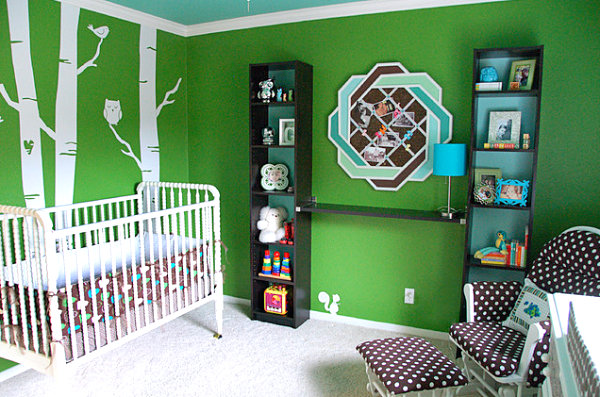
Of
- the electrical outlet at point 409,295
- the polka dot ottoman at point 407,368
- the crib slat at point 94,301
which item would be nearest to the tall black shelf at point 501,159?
the electrical outlet at point 409,295

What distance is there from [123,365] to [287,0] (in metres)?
2.52

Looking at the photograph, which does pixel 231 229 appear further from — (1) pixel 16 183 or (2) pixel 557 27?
(2) pixel 557 27

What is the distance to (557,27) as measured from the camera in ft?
8.53

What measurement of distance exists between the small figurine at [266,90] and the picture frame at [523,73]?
5.05ft

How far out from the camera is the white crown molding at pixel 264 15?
2918 mm

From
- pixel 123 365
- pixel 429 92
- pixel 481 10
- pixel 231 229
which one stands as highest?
pixel 481 10

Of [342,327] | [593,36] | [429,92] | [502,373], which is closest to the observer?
[502,373]

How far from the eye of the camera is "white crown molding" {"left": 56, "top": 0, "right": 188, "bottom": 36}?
9.59ft

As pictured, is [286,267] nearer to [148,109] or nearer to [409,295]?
[409,295]

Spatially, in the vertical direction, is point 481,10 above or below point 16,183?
above

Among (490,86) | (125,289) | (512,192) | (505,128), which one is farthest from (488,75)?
(125,289)

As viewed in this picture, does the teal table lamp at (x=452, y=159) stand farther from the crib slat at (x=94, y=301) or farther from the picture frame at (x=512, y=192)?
the crib slat at (x=94, y=301)

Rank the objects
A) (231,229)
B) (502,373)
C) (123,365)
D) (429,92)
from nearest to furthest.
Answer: (502,373), (123,365), (429,92), (231,229)

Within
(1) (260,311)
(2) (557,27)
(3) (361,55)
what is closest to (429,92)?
(3) (361,55)
